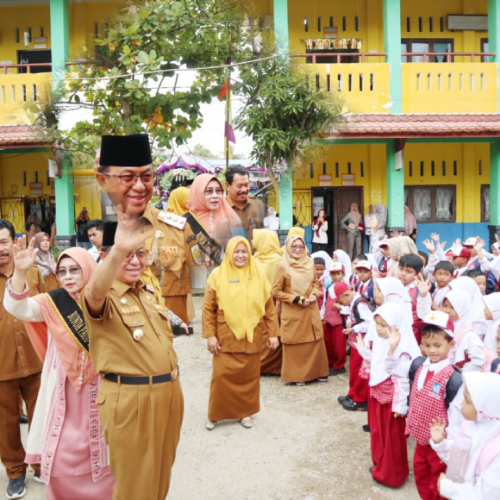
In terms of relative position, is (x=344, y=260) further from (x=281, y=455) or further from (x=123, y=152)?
(x=123, y=152)

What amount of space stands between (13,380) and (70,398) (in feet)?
2.26

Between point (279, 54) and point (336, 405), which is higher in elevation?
point (279, 54)

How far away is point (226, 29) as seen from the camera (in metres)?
1.61

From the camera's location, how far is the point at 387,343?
3049 millimetres

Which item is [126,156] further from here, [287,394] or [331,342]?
[331,342]

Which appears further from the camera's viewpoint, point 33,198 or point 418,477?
point 418,477

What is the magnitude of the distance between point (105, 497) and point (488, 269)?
13.2 ft

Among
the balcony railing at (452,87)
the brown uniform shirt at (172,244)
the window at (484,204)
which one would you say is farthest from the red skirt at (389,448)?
the window at (484,204)

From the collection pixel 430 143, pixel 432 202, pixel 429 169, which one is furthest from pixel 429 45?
pixel 432 202

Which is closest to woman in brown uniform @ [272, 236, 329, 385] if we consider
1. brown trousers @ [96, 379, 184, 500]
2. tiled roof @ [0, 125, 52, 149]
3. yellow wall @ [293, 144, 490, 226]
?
brown trousers @ [96, 379, 184, 500]

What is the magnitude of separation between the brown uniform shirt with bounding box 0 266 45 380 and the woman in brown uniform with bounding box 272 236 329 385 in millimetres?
2343

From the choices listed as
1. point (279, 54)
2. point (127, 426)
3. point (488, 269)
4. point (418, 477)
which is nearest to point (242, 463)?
point (418, 477)

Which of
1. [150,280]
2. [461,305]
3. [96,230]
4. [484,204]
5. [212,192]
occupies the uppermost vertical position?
[484,204]

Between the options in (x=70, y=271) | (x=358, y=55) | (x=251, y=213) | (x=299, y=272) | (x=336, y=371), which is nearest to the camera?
(x=251, y=213)
